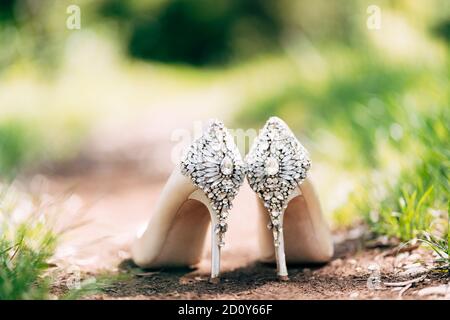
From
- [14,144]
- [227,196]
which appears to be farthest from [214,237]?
[14,144]

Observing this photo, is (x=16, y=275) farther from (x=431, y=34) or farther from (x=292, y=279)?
Answer: (x=431, y=34)

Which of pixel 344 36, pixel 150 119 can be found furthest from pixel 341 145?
pixel 344 36

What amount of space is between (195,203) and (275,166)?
0.40 metres

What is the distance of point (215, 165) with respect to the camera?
229 cm

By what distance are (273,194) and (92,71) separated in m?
7.34

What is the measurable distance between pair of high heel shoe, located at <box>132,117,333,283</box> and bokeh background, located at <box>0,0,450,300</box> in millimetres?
524

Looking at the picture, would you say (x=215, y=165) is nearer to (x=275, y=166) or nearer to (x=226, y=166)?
(x=226, y=166)

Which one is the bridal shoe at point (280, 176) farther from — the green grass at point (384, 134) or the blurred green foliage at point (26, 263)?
the blurred green foliage at point (26, 263)

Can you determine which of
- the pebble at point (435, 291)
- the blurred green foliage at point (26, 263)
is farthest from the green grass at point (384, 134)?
the blurred green foliage at point (26, 263)

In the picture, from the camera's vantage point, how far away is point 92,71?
922 cm

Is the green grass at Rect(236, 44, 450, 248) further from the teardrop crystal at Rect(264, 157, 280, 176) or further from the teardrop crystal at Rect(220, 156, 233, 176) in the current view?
the teardrop crystal at Rect(220, 156, 233, 176)

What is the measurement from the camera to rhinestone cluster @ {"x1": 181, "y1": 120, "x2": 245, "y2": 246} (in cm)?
229

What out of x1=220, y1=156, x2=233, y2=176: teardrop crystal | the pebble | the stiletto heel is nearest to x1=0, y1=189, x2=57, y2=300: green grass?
the stiletto heel
